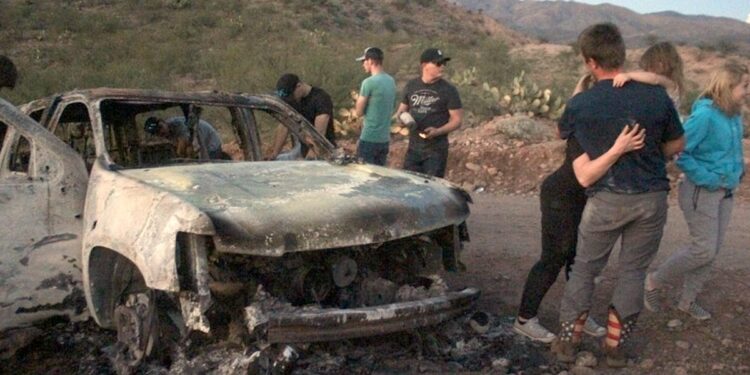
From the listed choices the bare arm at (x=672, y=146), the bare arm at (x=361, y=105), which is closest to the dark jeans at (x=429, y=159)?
the bare arm at (x=361, y=105)

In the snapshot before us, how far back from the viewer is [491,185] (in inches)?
437

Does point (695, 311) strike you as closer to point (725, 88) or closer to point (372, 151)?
point (725, 88)

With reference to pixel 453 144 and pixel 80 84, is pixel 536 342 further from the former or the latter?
pixel 80 84

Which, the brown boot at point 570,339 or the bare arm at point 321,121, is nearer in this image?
the brown boot at point 570,339

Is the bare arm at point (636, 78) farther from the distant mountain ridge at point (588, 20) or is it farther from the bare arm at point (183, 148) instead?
the distant mountain ridge at point (588, 20)

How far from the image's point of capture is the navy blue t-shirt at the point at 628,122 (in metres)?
4.09

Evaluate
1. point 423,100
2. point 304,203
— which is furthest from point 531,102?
point 304,203

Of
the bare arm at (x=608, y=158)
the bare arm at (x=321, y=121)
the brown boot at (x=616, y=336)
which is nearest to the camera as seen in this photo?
the bare arm at (x=608, y=158)

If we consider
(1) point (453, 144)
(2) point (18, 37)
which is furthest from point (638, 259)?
(2) point (18, 37)

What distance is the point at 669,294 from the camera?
5840mm

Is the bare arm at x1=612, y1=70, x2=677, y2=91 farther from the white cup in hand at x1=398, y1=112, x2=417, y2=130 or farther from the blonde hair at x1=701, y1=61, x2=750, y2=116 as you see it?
the white cup in hand at x1=398, y1=112, x2=417, y2=130

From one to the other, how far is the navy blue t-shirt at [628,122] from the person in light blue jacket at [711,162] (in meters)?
0.87

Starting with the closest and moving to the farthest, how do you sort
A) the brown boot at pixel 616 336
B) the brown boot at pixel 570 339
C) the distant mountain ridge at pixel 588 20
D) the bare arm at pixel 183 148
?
the brown boot at pixel 616 336 < the brown boot at pixel 570 339 < the bare arm at pixel 183 148 < the distant mountain ridge at pixel 588 20

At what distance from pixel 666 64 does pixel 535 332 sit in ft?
5.57
